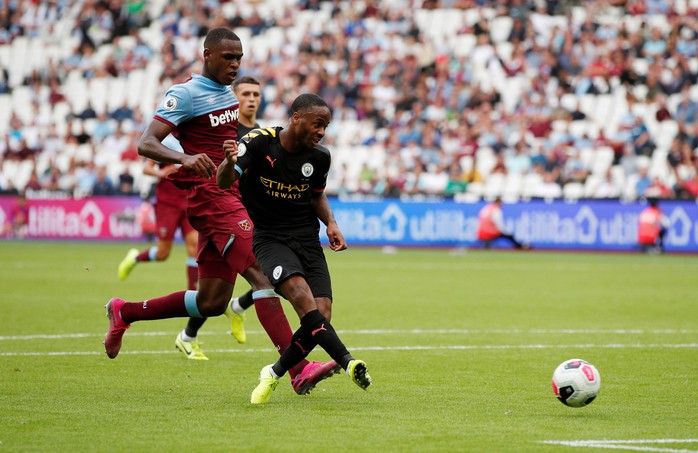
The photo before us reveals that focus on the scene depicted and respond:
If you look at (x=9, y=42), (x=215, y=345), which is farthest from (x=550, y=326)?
(x=9, y=42)

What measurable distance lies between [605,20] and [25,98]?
19.4 meters

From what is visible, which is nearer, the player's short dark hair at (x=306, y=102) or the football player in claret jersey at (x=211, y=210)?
the player's short dark hair at (x=306, y=102)

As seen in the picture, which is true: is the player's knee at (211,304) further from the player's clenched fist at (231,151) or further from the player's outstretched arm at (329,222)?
the player's clenched fist at (231,151)

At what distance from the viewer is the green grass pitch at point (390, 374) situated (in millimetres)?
6469

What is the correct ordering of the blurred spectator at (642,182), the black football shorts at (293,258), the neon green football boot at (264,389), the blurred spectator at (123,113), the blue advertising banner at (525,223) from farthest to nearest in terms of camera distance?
1. the blurred spectator at (123,113)
2. the blurred spectator at (642,182)
3. the blue advertising banner at (525,223)
4. the black football shorts at (293,258)
5. the neon green football boot at (264,389)

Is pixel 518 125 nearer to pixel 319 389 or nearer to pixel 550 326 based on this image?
pixel 550 326

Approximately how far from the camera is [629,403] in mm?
7781

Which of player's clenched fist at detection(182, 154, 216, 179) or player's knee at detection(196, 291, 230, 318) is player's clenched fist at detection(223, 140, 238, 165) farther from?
player's knee at detection(196, 291, 230, 318)

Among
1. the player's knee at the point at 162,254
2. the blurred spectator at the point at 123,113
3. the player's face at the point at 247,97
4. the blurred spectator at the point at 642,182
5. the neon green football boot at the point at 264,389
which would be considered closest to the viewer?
the neon green football boot at the point at 264,389

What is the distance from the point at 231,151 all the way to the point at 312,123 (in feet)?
2.18

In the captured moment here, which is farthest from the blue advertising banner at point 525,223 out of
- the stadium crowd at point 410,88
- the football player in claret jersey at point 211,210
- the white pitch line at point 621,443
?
the white pitch line at point 621,443

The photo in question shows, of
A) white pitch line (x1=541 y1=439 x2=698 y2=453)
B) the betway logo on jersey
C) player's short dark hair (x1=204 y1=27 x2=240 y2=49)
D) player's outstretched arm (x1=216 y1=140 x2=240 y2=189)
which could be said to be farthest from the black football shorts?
white pitch line (x1=541 y1=439 x2=698 y2=453)

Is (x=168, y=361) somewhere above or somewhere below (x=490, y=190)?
above

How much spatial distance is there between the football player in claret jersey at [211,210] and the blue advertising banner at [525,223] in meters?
20.1
